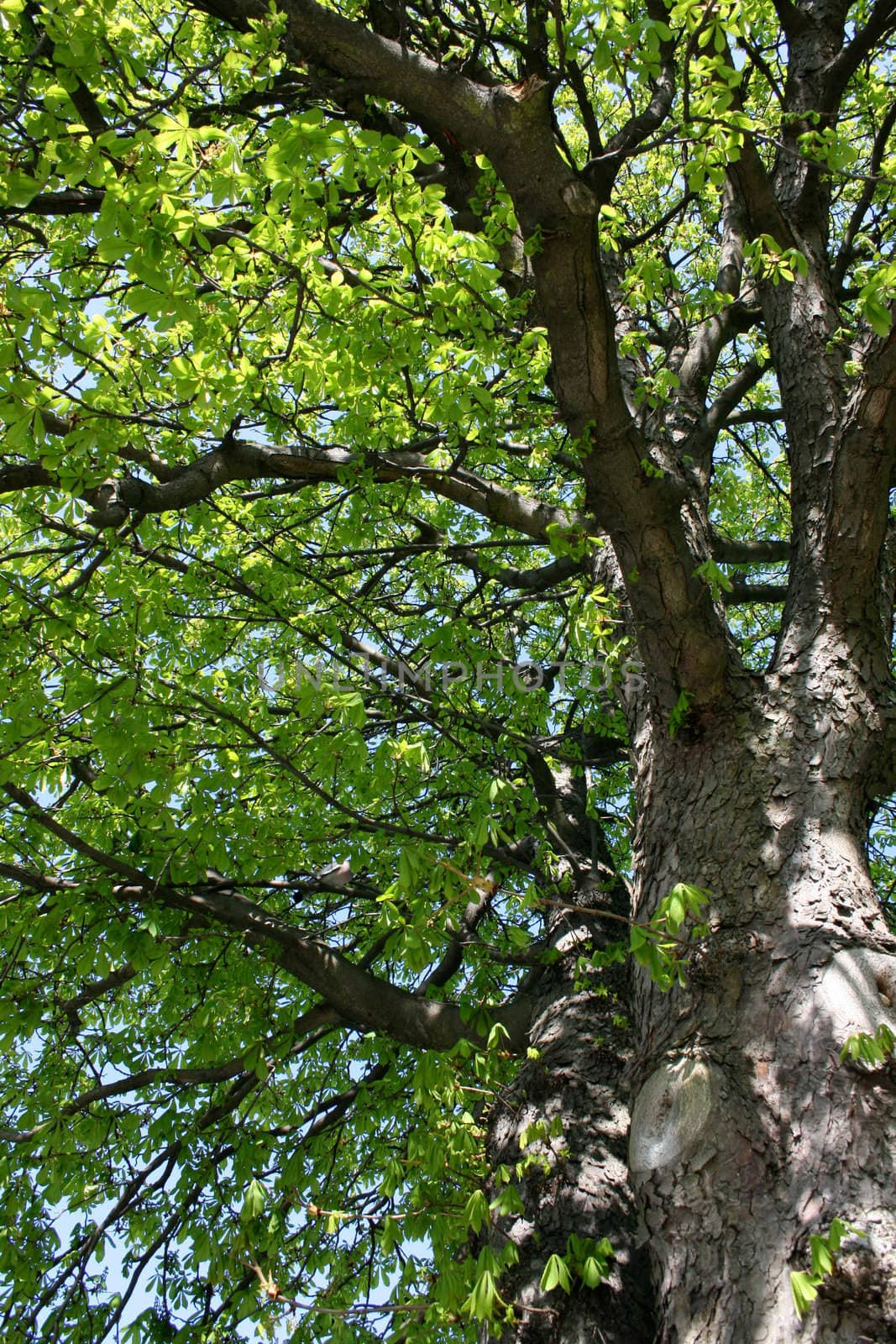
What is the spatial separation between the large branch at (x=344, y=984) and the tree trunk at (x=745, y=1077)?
0.56 m

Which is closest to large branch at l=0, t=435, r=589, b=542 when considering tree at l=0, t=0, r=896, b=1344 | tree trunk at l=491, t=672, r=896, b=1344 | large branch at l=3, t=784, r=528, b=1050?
tree at l=0, t=0, r=896, b=1344

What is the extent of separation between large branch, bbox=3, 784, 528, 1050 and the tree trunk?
0.56 meters

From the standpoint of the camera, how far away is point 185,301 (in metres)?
3.11

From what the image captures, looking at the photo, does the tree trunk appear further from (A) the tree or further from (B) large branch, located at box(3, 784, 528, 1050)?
(B) large branch, located at box(3, 784, 528, 1050)

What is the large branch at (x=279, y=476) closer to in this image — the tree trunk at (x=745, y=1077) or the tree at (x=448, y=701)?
the tree at (x=448, y=701)

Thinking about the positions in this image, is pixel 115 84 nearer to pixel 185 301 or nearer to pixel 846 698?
pixel 185 301

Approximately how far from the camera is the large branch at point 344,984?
4.56 meters

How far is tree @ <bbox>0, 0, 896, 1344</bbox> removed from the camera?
301 centimetres

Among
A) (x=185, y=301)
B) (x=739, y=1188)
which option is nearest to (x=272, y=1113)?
(x=739, y=1188)

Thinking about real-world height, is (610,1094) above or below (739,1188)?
above

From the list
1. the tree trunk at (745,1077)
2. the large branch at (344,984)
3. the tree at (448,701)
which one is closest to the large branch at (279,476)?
the tree at (448,701)

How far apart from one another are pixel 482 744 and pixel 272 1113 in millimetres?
2947

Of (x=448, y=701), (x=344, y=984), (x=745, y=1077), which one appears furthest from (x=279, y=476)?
(x=745, y=1077)

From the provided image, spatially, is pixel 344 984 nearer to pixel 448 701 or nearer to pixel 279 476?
pixel 448 701
